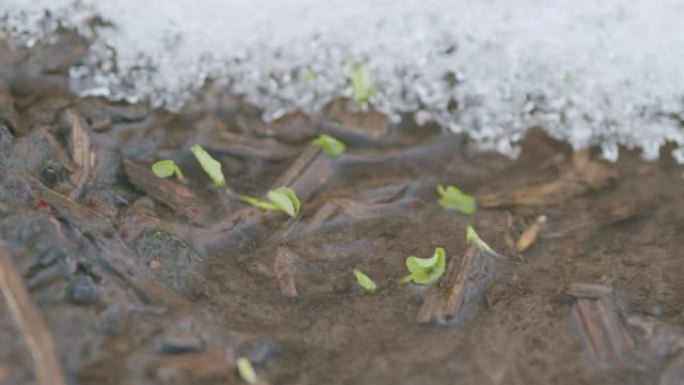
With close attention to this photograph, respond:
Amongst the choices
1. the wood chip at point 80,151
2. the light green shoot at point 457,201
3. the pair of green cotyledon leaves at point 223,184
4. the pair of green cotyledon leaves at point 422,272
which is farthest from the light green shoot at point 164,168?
the light green shoot at point 457,201

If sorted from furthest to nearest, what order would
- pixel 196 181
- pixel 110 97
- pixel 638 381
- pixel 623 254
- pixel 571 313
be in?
1. pixel 110 97
2. pixel 196 181
3. pixel 623 254
4. pixel 571 313
5. pixel 638 381

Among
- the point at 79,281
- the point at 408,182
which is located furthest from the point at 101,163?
the point at 408,182

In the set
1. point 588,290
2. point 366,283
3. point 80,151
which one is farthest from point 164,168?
point 588,290

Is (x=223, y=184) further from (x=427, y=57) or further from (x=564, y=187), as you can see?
(x=564, y=187)

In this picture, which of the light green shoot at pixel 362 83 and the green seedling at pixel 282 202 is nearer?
the green seedling at pixel 282 202

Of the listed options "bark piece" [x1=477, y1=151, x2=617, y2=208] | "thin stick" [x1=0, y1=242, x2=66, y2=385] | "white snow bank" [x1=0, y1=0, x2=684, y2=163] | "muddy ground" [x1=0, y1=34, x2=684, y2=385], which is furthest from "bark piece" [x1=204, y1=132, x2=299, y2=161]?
"thin stick" [x1=0, y1=242, x2=66, y2=385]

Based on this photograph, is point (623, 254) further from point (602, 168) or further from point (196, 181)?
point (196, 181)

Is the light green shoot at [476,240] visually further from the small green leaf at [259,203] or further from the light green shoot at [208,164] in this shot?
the light green shoot at [208,164]
